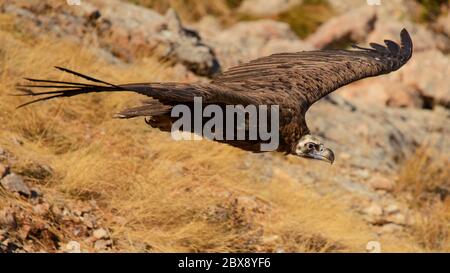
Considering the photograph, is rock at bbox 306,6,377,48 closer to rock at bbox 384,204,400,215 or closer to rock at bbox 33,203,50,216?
rock at bbox 384,204,400,215

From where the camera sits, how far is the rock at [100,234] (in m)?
8.16

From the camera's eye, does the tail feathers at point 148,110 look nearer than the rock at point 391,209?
Yes

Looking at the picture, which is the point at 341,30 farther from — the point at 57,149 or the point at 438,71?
the point at 57,149

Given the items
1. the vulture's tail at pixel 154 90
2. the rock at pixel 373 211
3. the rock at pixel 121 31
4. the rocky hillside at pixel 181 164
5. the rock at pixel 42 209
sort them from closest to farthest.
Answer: the vulture's tail at pixel 154 90, the rock at pixel 42 209, the rocky hillside at pixel 181 164, the rock at pixel 373 211, the rock at pixel 121 31

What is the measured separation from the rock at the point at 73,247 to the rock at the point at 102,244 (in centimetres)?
20

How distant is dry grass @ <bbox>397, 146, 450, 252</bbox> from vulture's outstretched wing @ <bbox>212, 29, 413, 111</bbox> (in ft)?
7.61

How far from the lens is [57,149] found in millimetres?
9211

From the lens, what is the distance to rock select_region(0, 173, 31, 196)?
8023 mm

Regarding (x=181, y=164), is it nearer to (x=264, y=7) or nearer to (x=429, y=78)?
(x=429, y=78)

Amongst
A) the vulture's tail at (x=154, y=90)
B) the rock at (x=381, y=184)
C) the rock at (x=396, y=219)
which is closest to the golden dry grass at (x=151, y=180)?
the rock at (x=396, y=219)

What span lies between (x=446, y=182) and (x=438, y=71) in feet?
12.1

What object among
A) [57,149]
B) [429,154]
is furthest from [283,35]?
[57,149]

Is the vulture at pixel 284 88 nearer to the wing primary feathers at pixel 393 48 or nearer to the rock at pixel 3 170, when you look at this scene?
the wing primary feathers at pixel 393 48

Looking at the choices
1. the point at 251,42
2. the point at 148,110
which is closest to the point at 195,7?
the point at 251,42
